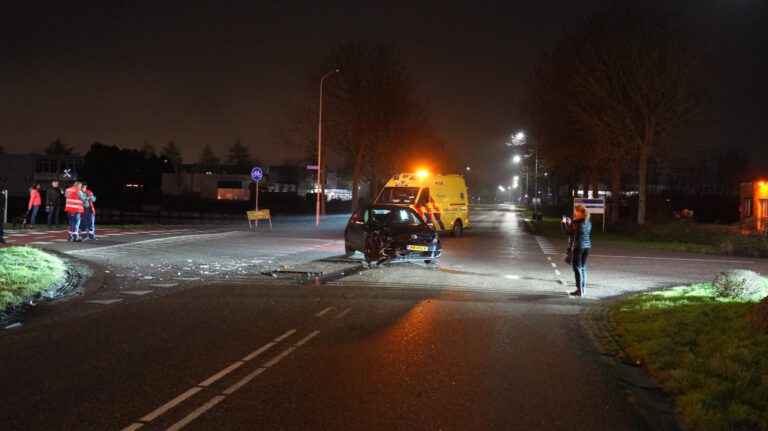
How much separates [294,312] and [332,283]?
3291mm

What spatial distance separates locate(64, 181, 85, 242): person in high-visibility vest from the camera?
63.9ft

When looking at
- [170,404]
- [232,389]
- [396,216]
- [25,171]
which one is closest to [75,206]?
[396,216]

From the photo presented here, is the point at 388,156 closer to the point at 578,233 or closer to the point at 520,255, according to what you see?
the point at 520,255

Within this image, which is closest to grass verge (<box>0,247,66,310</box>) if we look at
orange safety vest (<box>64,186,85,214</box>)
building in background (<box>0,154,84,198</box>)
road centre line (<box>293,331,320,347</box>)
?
orange safety vest (<box>64,186,85,214</box>)

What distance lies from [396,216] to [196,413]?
12.9 meters

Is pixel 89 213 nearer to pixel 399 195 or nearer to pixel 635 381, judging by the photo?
pixel 399 195

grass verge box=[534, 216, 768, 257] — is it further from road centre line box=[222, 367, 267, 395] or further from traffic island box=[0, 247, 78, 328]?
traffic island box=[0, 247, 78, 328]

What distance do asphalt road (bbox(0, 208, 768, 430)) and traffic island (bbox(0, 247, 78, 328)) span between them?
361 millimetres

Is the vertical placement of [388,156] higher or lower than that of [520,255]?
higher

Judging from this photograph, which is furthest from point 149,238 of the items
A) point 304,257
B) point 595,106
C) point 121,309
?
point 595,106

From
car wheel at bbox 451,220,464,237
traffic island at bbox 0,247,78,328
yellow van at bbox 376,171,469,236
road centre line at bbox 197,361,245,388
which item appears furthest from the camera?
car wheel at bbox 451,220,464,237

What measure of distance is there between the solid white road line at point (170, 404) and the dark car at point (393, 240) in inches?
415

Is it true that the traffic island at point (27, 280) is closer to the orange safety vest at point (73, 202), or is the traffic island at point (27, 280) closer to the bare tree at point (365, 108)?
the orange safety vest at point (73, 202)

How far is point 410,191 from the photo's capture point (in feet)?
84.8
